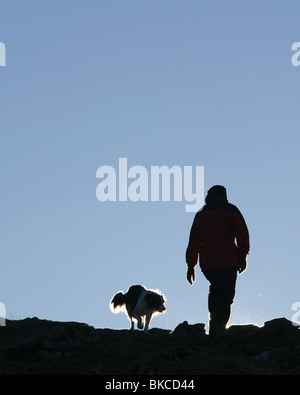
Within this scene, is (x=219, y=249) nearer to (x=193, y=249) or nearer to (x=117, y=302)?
(x=193, y=249)

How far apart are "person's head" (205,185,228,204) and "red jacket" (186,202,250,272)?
0.08 meters

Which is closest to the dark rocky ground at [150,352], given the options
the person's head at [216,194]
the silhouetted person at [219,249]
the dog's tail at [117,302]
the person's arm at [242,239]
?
the silhouetted person at [219,249]

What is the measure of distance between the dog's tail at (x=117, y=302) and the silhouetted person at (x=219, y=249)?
6.15 metres

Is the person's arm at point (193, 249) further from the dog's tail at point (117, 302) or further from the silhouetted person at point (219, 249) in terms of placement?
the dog's tail at point (117, 302)

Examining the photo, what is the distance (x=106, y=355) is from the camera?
45.7 ft

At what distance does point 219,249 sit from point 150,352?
278cm

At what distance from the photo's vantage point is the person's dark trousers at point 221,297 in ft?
52.0

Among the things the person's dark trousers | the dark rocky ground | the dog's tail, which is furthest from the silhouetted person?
the dog's tail

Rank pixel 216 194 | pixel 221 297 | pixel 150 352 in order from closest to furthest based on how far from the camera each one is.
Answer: pixel 150 352 < pixel 221 297 < pixel 216 194

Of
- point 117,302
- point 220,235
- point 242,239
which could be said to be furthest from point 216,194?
point 117,302

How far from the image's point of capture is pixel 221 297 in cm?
1585
